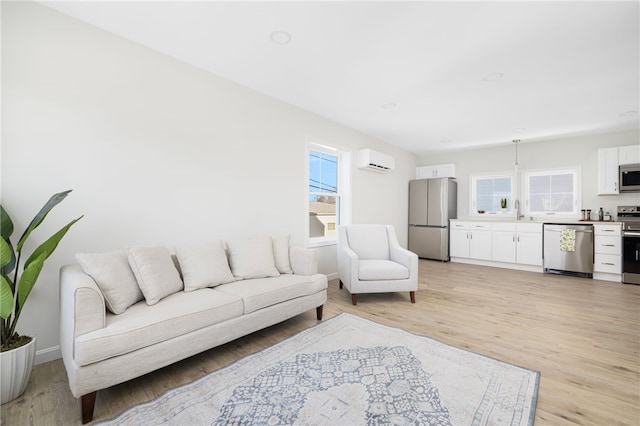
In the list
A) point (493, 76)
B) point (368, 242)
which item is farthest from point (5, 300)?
point (493, 76)

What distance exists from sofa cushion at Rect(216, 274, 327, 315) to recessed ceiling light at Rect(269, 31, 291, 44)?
2058mm

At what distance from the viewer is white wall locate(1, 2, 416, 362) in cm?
195

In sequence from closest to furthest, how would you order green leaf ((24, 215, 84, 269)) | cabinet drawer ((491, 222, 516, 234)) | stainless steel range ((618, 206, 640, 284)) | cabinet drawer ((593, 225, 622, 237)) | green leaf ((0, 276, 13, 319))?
green leaf ((0, 276, 13, 319)) < green leaf ((24, 215, 84, 269)) < stainless steel range ((618, 206, 640, 284)) < cabinet drawer ((593, 225, 622, 237)) < cabinet drawer ((491, 222, 516, 234))

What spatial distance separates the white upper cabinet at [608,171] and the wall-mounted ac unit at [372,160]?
3520mm

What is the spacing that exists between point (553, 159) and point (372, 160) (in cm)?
359

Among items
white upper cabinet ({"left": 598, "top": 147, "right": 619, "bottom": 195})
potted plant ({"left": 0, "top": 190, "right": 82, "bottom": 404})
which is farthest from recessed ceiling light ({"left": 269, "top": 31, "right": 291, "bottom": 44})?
white upper cabinet ({"left": 598, "top": 147, "right": 619, "bottom": 195})

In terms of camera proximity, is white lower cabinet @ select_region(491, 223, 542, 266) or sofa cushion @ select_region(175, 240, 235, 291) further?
white lower cabinet @ select_region(491, 223, 542, 266)

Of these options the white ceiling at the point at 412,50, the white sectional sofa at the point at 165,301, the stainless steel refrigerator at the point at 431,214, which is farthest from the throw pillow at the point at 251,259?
the stainless steel refrigerator at the point at 431,214

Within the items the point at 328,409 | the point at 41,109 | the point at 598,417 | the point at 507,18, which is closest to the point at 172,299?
the point at 328,409

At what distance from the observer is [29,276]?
62.9 inches

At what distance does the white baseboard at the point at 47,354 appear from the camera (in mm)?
1998

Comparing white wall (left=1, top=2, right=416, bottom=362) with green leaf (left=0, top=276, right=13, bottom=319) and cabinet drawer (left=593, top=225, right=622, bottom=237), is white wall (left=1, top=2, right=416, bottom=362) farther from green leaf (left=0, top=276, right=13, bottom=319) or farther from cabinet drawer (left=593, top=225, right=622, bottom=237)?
cabinet drawer (left=593, top=225, right=622, bottom=237)

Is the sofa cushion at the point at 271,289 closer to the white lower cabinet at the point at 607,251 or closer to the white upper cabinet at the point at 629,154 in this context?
the white lower cabinet at the point at 607,251

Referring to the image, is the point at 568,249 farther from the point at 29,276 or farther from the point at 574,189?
the point at 29,276
